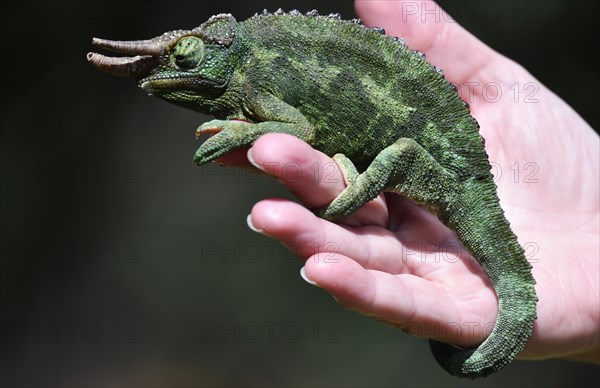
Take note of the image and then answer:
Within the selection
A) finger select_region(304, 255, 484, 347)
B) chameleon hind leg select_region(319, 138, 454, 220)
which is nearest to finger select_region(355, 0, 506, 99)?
chameleon hind leg select_region(319, 138, 454, 220)

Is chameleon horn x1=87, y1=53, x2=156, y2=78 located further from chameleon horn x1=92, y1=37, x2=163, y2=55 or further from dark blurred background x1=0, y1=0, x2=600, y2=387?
dark blurred background x1=0, y1=0, x2=600, y2=387

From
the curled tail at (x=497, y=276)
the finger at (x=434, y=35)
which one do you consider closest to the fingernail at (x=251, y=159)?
the curled tail at (x=497, y=276)

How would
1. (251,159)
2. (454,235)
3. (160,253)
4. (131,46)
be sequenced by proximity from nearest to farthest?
(251,159), (131,46), (454,235), (160,253)

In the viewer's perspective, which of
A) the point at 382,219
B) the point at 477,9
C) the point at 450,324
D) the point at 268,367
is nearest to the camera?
the point at 450,324

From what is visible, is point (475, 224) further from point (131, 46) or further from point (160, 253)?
point (160, 253)

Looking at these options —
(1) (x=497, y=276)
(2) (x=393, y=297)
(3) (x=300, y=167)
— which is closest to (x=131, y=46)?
(3) (x=300, y=167)

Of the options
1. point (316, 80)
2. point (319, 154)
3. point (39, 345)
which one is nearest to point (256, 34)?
point (316, 80)

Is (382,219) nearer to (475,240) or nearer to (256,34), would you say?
(475,240)
